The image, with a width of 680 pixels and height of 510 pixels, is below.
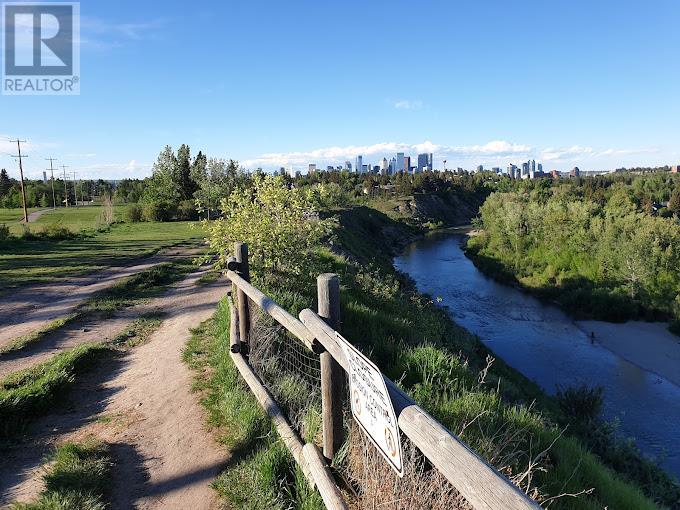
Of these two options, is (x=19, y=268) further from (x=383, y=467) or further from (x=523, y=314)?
(x=523, y=314)

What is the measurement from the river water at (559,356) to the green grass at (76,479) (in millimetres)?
12712

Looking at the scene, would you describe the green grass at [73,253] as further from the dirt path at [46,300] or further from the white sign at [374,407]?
the white sign at [374,407]

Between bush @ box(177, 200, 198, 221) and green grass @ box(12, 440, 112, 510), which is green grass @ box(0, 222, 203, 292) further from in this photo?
bush @ box(177, 200, 198, 221)

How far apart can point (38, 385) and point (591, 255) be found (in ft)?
164

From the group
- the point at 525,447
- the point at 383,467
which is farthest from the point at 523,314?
the point at 383,467

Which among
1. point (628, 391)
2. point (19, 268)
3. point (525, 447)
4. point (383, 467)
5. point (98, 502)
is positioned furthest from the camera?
point (628, 391)

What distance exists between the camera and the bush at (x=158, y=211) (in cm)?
4141

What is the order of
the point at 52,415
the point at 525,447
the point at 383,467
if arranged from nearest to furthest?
the point at 383,467 → the point at 525,447 → the point at 52,415

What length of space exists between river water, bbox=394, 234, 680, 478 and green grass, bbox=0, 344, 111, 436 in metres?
12.8

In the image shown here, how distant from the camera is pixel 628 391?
→ 22188mm

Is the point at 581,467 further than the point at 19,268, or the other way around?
the point at 19,268

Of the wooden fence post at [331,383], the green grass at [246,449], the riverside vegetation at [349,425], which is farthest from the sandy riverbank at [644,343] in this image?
the wooden fence post at [331,383]

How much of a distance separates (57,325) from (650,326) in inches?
1450

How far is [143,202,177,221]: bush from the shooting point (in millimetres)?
41406
